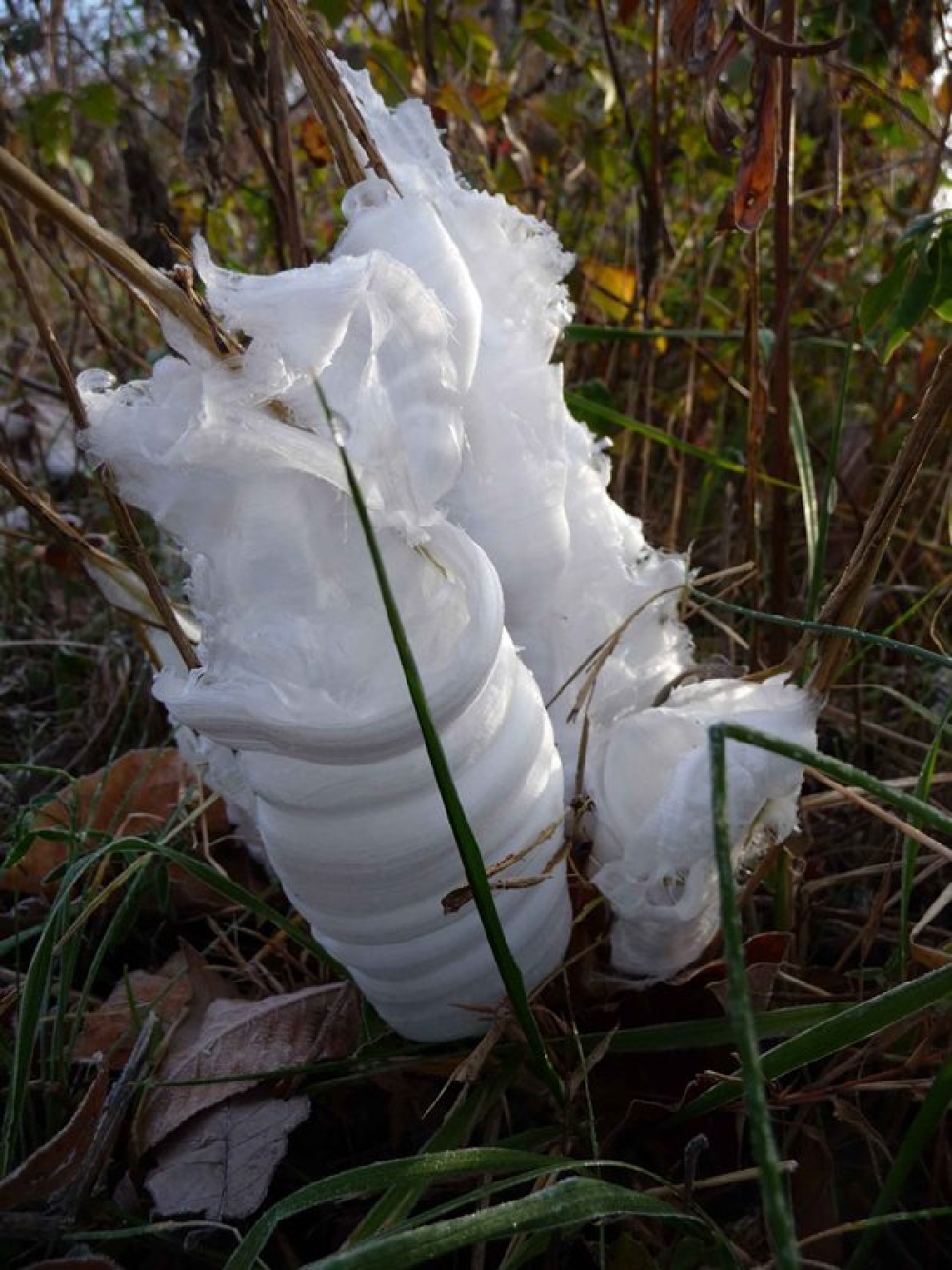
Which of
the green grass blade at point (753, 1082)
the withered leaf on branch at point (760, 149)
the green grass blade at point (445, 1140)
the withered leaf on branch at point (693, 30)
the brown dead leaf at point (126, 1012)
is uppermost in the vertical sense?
the withered leaf on branch at point (693, 30)

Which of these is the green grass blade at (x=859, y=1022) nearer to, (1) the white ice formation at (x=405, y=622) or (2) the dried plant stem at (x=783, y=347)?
(1) the white ice formation at (x=405, y=622)

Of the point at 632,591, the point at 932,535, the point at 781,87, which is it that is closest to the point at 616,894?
the point at 632,591

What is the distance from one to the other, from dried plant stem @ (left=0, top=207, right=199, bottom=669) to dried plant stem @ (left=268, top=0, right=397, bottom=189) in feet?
0.72

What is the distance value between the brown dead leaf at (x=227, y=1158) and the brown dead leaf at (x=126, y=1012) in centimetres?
9

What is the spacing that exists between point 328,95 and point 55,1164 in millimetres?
690

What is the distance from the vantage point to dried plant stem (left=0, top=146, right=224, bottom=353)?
424 mm

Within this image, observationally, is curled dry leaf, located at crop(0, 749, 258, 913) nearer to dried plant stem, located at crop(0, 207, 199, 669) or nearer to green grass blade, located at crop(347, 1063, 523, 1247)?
dried plant stem, located at crop(0, 207, 199, 669)

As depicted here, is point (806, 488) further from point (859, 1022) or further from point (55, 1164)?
point (55, 1164)

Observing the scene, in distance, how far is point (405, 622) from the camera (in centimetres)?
59

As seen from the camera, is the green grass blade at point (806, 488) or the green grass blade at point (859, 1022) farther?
the green grass blade at point (806, 488)

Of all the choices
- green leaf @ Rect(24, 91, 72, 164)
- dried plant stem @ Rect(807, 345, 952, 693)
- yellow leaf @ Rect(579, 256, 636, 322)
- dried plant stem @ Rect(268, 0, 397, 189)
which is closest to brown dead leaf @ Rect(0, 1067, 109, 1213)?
dried plant stem @ Rect(807, 345, 952, 693)

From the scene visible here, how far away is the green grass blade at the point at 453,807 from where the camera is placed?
1.57 feet

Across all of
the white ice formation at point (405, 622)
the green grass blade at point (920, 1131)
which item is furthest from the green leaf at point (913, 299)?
the green grass blade at point (920, 1131)

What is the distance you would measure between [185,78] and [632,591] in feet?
6.15
